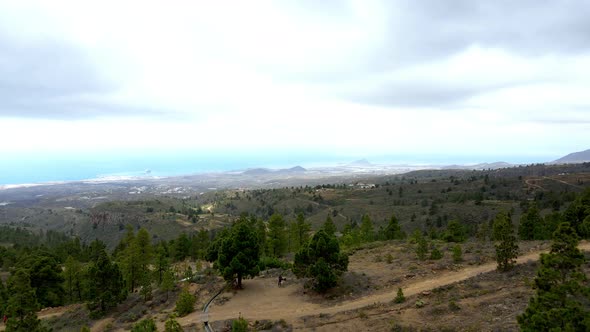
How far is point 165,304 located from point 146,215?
138151 mm

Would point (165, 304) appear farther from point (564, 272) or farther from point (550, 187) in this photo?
point (550, 187)

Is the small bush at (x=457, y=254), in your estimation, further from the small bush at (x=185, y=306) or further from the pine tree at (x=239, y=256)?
the small bush at (x=185, y=306)

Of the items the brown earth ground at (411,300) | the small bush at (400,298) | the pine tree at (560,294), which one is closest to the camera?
the pine tree at (560,294)

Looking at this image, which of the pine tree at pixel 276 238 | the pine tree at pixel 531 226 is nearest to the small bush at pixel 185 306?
the pine tree at pixel 276 238

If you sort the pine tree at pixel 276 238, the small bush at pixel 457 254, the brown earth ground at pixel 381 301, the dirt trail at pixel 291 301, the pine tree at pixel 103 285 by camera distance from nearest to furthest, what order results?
the brown earth ground at pixel 381 301 → the dirt trail at pixel 291 301 → the small bush at pixel 457 254 → the pine tree at pixel 103 285 → the pine tree at pixel 276 238

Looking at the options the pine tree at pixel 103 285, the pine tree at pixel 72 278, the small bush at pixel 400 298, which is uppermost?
the small bush at pixel 400 298

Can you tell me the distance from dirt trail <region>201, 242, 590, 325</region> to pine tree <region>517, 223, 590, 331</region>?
12372 millimetres

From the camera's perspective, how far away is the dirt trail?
26.1 meters

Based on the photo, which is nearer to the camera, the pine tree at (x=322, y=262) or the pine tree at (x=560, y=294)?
the pine tree at (x=560, y=294)

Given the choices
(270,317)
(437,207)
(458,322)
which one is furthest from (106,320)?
(437,207)

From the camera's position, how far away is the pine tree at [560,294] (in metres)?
12.7

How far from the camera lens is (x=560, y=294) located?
13977mm

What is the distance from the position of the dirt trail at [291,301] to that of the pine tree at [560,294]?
487 inches

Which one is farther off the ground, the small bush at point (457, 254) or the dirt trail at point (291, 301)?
the small bush at point (457, 254)
